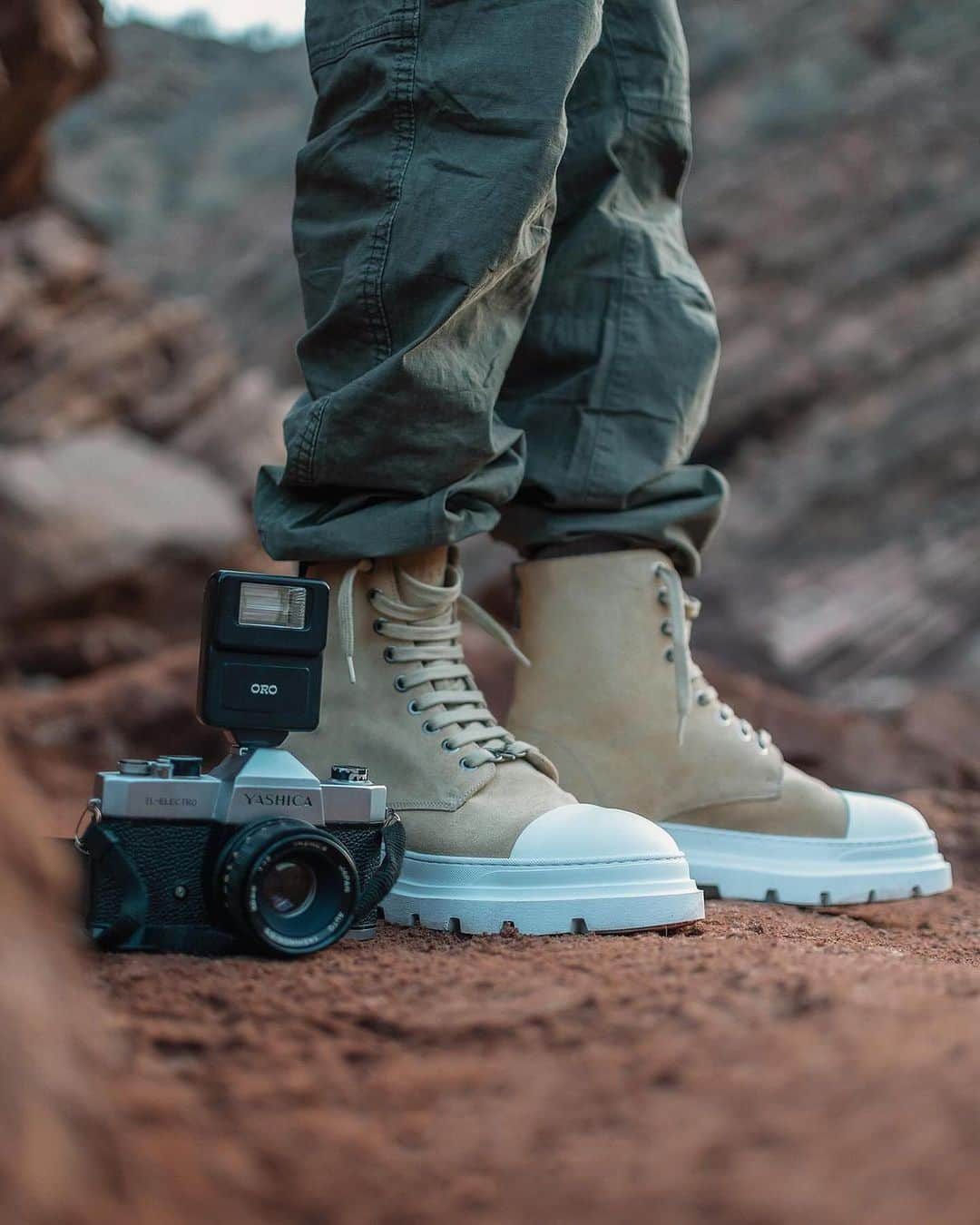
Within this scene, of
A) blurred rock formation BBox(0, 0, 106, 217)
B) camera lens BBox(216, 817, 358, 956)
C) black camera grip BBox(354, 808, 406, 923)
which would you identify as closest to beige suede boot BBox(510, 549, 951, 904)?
black camera grip BBox(354, 808, 406, 923)

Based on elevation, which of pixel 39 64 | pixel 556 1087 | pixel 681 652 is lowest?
pixel 556 1087

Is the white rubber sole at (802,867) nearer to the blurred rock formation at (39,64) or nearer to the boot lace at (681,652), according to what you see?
the boot lace at (681,652)

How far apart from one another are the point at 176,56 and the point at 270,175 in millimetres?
5677

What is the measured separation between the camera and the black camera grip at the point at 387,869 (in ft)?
3.51

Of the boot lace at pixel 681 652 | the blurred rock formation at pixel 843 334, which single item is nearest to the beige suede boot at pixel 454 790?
the boot lace at pixel 681 652

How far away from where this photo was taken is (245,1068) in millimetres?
700

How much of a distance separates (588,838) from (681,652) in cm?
38

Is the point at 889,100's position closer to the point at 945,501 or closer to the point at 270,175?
the point at 945,501

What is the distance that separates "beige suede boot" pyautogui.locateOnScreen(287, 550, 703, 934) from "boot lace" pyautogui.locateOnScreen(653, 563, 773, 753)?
0.83ft

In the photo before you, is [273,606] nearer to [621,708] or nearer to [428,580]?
[428,580]

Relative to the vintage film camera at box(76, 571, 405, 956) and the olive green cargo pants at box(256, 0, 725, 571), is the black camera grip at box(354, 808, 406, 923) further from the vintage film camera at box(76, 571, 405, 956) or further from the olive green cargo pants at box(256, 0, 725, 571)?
the olive green cargo pants at box(256, 0, 725, 571)

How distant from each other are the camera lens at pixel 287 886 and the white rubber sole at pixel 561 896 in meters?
0.19

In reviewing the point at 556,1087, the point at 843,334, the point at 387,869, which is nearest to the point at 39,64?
the point at 843,334

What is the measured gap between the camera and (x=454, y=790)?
1213 millimetres
